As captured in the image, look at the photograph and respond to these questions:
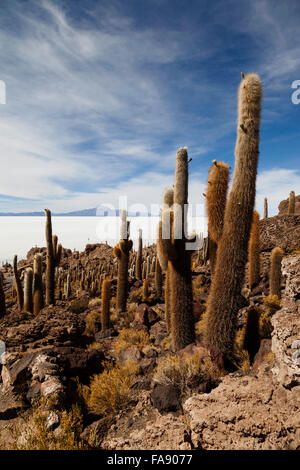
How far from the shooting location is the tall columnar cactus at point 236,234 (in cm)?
641

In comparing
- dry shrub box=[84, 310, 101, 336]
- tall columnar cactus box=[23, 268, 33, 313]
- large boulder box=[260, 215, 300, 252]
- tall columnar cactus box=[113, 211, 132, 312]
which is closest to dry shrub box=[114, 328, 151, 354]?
dry shrub box=[84, 310, 101, 336]

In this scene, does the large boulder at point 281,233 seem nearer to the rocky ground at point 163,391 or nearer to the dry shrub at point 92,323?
the rocky ground at point 163,391

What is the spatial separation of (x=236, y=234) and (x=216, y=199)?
5.65 ft

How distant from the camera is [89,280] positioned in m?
24.6

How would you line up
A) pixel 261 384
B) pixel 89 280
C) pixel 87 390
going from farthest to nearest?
pixel 89 280 → pixel 87 390 → pixel 261 384

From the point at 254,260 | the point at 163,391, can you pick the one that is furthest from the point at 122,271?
the point at 163,391

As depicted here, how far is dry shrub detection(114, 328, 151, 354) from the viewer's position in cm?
902

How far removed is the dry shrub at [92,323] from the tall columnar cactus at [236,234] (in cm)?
678

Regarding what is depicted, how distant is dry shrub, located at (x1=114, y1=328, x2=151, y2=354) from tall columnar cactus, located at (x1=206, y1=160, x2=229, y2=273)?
3701mm

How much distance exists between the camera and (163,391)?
5207 millimetres

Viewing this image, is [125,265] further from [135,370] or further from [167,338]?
[135,370]

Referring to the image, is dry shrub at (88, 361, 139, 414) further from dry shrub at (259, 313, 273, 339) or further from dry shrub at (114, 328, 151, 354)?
dry shrub at (259, 313, 273, 339)
